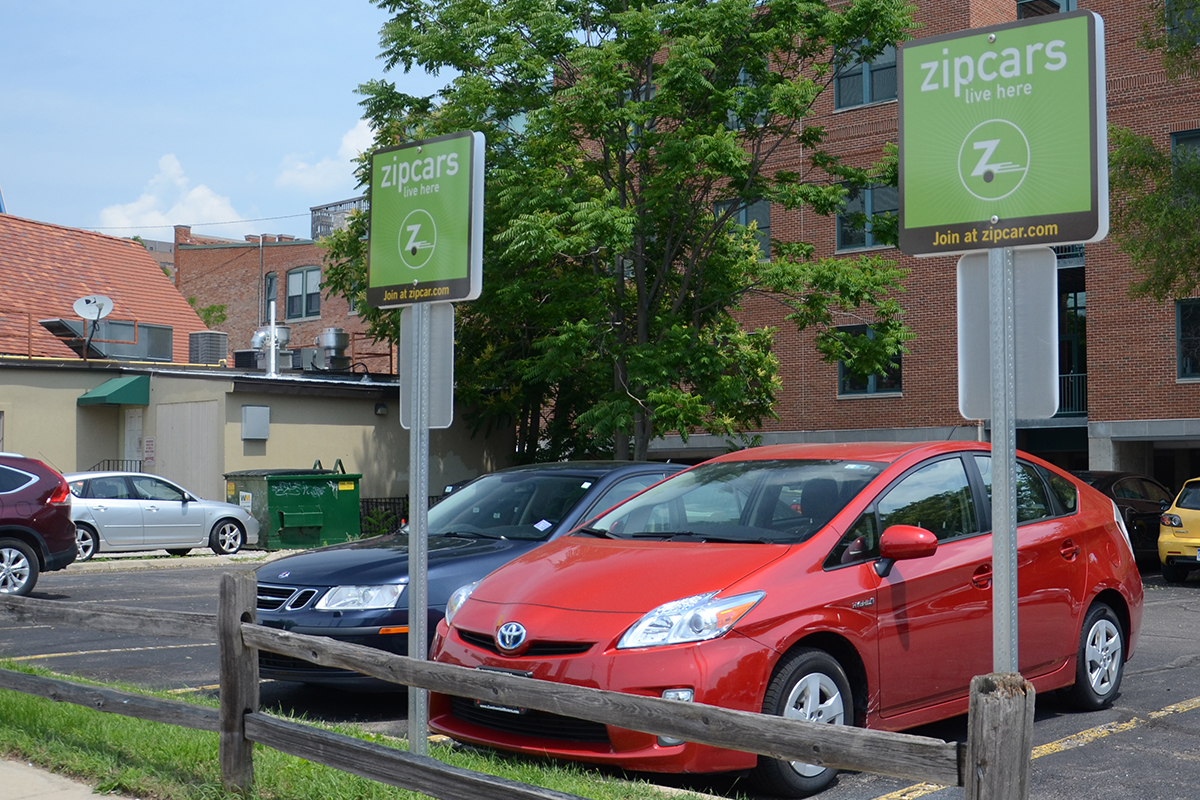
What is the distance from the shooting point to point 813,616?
17.7 ft

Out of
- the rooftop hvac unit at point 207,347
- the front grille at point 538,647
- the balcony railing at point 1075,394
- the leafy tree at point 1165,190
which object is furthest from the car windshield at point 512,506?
the balcony railing at point 1075,394

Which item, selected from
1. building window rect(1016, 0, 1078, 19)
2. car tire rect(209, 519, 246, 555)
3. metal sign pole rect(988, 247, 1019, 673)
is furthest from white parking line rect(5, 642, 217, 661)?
building window rect(1016, 0, 1078, 19)

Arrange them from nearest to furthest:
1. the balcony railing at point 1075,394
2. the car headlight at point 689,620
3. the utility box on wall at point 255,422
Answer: the car headlight at point 689,620 → the utility box on wall at point 255,422 → the balcony railing at point 1075,394

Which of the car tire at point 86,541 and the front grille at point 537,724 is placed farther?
the car tire at point 86,541

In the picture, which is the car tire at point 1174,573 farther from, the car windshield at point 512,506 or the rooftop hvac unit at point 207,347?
the rooftop hvac unit at point 207,347

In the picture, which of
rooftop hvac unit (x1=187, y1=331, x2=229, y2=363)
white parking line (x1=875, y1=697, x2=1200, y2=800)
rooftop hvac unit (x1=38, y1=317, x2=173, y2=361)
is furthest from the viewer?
rooftop hvac unit (x1=187, y1=331, x2=229, y2=363)

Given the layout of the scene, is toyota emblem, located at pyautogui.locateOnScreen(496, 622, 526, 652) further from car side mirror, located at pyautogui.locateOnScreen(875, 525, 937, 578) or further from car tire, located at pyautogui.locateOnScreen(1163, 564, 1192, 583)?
car tire, located at pyautogui.locateOnScreen(1163, 564, 1192, 583)

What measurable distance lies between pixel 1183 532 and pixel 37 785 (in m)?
16.2

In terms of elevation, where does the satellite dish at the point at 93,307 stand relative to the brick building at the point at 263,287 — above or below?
below

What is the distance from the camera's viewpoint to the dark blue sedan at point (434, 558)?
7195 millimetres

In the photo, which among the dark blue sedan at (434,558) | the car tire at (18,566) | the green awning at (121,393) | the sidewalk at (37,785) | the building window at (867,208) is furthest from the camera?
the building window at (867,208)

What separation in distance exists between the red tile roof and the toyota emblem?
82.8 ft

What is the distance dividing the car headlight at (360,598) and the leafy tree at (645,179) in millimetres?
13040

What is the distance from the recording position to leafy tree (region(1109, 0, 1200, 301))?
19.5 metres
